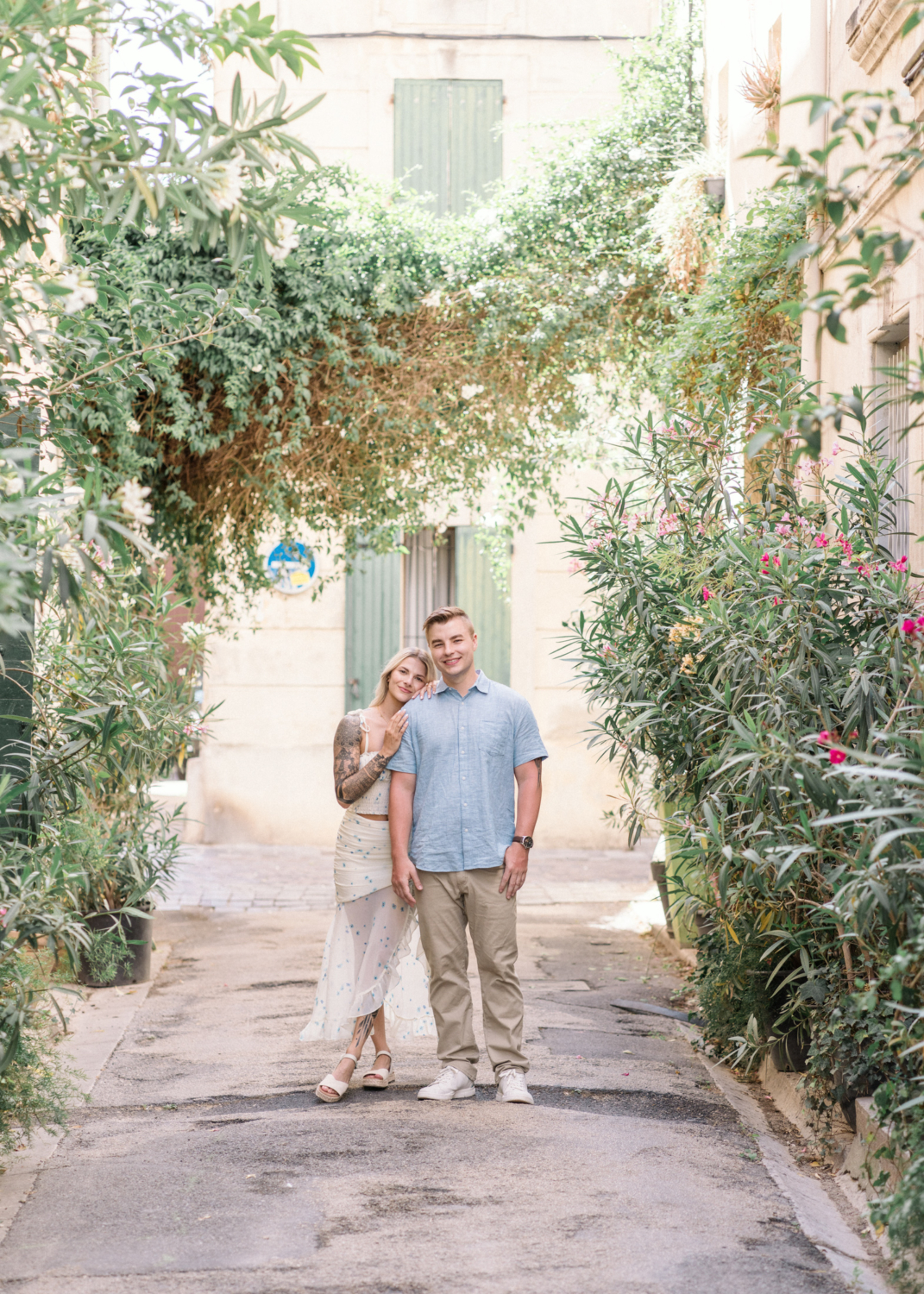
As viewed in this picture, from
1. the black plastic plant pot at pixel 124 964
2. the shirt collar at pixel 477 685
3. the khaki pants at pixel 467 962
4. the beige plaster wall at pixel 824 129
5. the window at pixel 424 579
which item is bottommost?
the black plastic plant pot at pixel 124 964

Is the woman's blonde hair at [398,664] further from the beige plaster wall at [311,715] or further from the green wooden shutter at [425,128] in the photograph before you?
the green wooden shutter at [425,128]

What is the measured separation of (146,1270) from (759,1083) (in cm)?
290

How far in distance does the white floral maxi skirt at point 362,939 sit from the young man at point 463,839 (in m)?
0.15

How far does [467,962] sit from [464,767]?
0.72 metres

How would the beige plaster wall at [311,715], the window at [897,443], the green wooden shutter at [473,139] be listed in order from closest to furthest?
1. the window at [897,443]
2. the green wooden shutter at [473,139]
3. the beige plaster wall at [311,715]

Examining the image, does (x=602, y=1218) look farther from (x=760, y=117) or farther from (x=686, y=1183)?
(x=760, y=117)

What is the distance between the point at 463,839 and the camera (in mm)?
4871

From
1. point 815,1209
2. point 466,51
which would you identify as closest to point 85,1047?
point 815,1209

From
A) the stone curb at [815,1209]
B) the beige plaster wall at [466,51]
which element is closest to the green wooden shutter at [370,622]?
the beige plaster wall at [466,51]

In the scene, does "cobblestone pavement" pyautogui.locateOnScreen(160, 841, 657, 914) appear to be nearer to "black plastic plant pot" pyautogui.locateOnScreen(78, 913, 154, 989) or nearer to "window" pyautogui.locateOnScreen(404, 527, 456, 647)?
"black plastic plant pot" pyautogui.locateOnScreen(78, 913, 154, 989)

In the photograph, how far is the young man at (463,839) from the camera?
4867 mm

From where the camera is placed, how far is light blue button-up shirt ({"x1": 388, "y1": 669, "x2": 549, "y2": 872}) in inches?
192

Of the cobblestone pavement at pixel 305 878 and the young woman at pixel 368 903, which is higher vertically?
the young woman at pixel 368 903

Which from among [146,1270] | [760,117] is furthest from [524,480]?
[146,1270]
